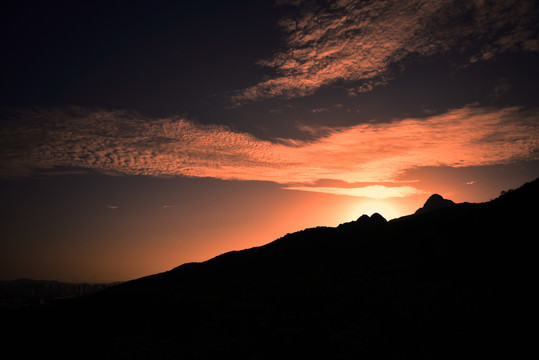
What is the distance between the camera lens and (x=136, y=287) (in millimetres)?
46594

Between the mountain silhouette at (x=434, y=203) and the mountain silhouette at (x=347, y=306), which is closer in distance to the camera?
the mountain silhouette at (x=347, y=306)

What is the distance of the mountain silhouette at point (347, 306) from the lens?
54.1 feet

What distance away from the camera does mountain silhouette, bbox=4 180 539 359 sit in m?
16.5

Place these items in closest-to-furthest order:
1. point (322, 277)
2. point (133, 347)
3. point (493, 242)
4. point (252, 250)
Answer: point (133, 347), point (493, 242), point (322, 277), point (252, 250)

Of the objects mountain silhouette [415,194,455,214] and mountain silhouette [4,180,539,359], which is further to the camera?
mountain silhouette [415,194,455,214]

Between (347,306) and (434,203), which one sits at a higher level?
(434,203)

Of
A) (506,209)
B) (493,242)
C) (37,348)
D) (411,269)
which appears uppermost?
(506,209)

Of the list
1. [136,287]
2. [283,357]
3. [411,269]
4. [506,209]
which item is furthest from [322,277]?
[136,287]

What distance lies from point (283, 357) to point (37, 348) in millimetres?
25413

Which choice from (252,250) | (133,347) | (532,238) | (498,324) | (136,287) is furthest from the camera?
(252,250)

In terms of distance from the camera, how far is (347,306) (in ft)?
78.2

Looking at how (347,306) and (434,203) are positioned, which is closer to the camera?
(347,306)

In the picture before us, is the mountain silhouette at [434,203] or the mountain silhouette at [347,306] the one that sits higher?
the mountain silhouette at [434,203]

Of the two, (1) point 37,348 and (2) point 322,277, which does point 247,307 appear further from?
(1) point 37,348
